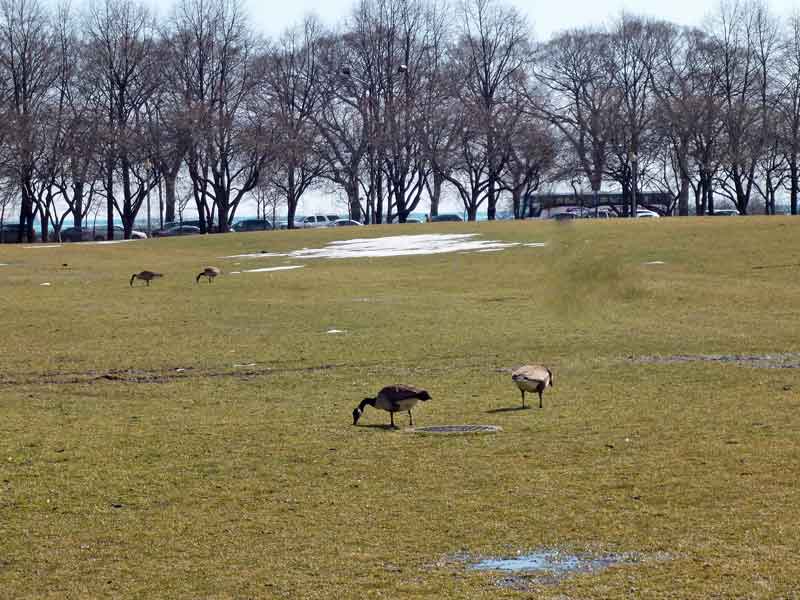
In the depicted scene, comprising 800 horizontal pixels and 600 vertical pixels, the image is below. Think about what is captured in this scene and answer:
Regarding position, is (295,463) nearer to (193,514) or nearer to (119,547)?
(193,514)

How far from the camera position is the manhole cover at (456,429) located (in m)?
14.1

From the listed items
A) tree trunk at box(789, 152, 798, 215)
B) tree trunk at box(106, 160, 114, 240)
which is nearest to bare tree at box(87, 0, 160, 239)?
tree trunk at box(106, 160, 114, 240)

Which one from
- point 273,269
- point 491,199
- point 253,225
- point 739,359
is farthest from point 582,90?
point 739,359

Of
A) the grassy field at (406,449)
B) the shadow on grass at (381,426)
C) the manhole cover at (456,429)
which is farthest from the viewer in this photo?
the shadow on grass at (381,426)

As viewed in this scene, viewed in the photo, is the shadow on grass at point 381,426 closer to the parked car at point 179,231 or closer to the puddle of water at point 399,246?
the puddle of water at point 399,246

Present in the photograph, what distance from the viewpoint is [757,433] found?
44.9 ft

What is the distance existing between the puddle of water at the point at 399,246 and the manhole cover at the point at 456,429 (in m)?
32.7

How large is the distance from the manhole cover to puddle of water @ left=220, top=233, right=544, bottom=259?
107ft

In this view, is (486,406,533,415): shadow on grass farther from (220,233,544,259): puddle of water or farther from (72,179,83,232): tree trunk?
(72,179,83,232): tree trunk

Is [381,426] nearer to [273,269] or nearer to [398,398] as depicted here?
[398,398]

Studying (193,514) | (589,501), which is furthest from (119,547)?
(589,501)

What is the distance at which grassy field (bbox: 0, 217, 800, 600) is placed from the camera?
8930 millimetres

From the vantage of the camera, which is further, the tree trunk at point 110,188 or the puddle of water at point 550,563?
the tree trunk at point 110,188

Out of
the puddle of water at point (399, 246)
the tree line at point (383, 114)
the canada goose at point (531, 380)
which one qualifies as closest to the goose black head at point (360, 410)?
the canada goose at point (531, 380)
